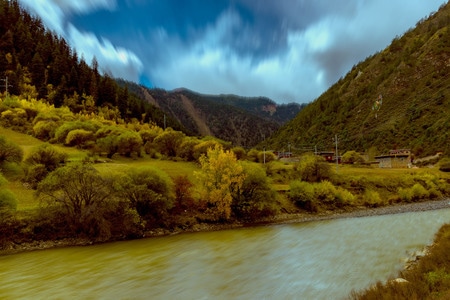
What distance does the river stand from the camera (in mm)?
16141

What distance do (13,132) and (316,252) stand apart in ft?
243

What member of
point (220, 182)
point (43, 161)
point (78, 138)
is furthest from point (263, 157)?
point (43, 161)

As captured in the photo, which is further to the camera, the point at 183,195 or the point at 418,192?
the point at 418,192

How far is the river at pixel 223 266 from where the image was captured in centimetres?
1614

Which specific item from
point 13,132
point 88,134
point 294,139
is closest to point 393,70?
point 294,139

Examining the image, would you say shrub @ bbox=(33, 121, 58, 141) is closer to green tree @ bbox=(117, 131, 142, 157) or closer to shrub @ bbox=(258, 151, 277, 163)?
green tree @ bbox=(117, 131, 142, 157)

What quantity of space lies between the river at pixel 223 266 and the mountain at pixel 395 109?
91873 millimetres

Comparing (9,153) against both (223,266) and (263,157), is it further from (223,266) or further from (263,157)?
(263,157)

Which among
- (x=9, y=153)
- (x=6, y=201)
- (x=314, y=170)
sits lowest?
(x=6, y=201)

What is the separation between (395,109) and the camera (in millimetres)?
145875

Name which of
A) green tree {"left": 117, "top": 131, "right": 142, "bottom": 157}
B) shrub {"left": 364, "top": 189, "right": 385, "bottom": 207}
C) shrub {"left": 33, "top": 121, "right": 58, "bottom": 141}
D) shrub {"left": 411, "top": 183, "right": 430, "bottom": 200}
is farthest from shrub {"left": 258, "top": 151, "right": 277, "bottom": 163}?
shrub {"left": 33, "top": 121, "right": 58, "bottom": 141}

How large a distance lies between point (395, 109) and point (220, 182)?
127m

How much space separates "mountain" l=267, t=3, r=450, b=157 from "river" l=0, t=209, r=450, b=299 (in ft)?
301

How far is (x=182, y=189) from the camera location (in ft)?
144
